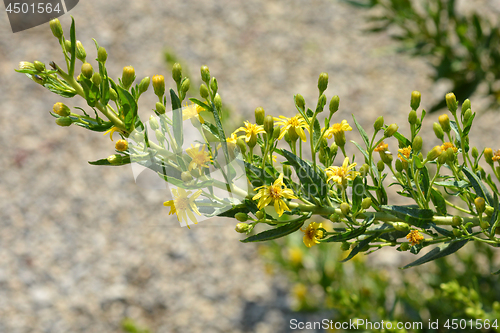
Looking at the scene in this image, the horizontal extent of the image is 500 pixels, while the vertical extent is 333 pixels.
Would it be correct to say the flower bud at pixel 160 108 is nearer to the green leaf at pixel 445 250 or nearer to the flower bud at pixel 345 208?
the flower bud at pixel 345 208

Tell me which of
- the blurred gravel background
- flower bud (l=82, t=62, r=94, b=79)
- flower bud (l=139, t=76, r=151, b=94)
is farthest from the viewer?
the blurred gravel background

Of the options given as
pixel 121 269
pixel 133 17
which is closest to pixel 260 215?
pixel 121 269

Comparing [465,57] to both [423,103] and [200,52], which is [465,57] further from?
[200,52]

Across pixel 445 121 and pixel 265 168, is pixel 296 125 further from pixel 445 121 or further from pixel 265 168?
pixel 445 121

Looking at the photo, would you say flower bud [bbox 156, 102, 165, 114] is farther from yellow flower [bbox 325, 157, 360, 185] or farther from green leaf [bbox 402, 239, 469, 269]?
green leaf [bbox 402, 239, 469, 269]

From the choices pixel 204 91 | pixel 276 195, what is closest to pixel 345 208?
pixel 276 195

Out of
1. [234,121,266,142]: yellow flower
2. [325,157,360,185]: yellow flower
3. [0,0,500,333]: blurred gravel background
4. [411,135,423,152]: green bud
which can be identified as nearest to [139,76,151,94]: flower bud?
[234,121,266,142]: yellow flower
